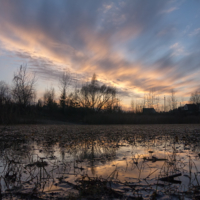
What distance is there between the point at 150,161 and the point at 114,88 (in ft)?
119

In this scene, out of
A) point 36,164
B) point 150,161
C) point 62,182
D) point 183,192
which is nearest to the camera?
point 183,192

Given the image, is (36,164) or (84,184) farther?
(36,164)

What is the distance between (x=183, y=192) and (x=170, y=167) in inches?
34.9

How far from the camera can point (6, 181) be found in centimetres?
189

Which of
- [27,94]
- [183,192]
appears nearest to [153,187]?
[183,192]

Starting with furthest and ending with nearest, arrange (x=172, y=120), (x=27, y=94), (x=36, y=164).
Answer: (x=27, y=94) → (x=172, y=120) → (x=36, y=164)

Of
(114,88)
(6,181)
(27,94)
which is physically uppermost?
(114,88)

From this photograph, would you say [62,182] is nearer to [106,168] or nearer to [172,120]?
[106,168]

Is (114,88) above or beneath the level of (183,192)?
above

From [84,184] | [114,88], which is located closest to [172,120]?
[114,88]

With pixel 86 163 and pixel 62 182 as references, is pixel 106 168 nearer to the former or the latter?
pixel 86 163

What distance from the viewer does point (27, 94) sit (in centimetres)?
2739

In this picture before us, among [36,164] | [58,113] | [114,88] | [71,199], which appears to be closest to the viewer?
[71,199]

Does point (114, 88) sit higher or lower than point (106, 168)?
higher
